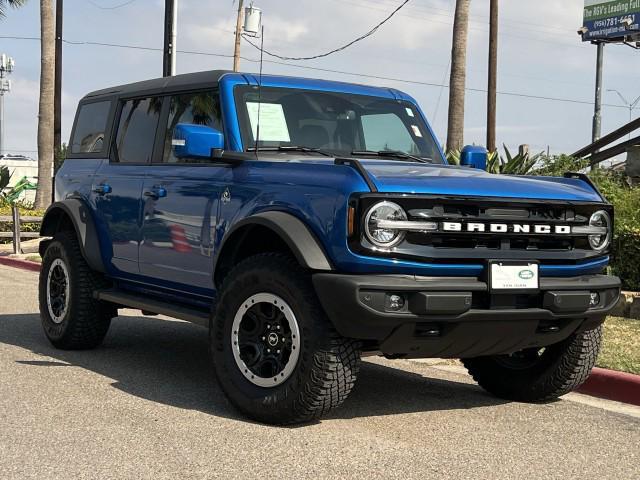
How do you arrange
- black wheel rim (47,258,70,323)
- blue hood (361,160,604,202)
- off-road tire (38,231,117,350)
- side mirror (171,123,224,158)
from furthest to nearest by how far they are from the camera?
black wheel rim (47,258,70,323)
off-road tire (38,231,117,350)
side mirror (171,123,224,158)
blue hood (361,160,604,202)

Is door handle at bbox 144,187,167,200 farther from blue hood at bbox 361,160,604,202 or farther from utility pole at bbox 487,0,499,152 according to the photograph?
utility pole at bbox 487,0,499,152

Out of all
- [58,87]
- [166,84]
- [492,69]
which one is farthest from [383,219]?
[58,87]

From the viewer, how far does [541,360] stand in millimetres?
6242

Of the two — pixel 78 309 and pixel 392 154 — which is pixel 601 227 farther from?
pixel 78 309

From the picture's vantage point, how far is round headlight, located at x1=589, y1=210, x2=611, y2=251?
5770 mm

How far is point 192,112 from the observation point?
22.6ft

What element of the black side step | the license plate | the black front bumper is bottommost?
the black side step

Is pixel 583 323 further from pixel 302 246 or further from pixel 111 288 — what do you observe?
pixel 111 288

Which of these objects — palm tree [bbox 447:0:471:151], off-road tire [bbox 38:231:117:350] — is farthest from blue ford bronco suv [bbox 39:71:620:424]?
palm tree [bbox 447:0:471:151]

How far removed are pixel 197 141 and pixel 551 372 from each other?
102 inches

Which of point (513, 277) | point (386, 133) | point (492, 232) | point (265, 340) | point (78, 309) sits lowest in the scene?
point (78, 309)

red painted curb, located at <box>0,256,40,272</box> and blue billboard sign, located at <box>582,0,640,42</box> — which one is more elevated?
blue billboard sign, located at <box>582,0,640,42</box>

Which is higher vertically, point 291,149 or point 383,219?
point 291,149

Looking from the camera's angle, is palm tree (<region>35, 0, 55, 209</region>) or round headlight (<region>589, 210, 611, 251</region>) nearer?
round headlight (<region>589, 210, 611, 251</region>)
